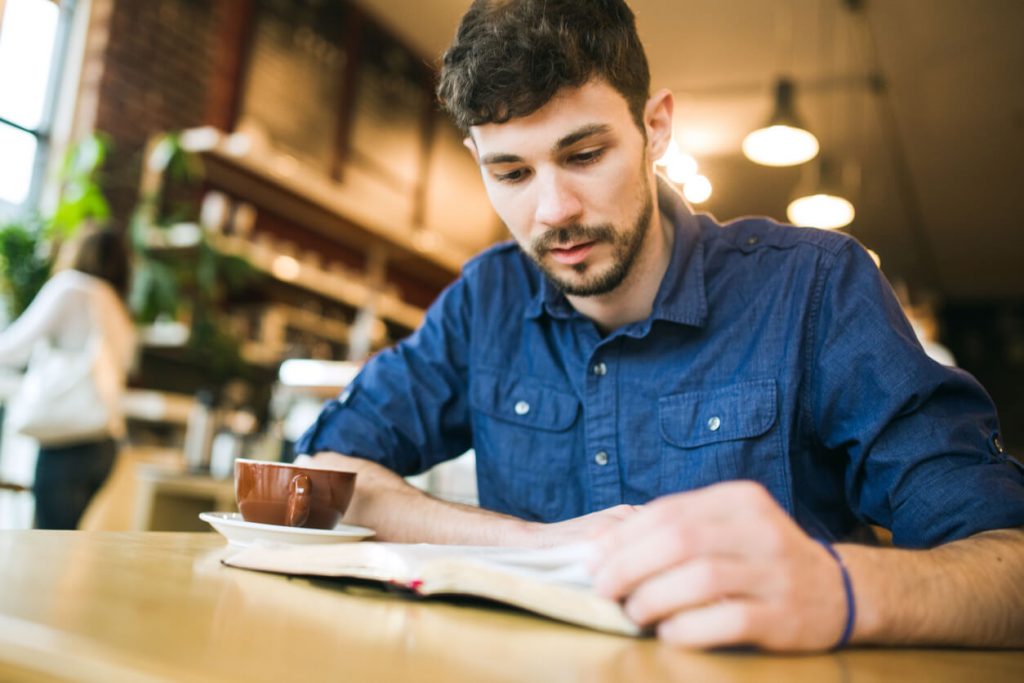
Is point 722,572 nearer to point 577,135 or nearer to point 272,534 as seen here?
point 272,534

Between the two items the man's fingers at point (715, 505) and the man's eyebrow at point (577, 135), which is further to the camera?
the man's eyebrow at point (577, 135)

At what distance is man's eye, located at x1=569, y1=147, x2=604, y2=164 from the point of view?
1.17 meters

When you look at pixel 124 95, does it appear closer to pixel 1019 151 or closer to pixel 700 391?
pixel 700 391

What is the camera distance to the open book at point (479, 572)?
0.56 meters

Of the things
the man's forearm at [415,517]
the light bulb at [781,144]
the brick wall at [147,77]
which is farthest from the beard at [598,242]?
the brick wall at [147,77]

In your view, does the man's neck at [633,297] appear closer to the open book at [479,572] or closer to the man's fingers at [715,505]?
the open book at [479,572]

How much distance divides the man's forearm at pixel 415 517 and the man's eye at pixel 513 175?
443 mm

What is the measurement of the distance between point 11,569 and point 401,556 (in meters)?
0.26

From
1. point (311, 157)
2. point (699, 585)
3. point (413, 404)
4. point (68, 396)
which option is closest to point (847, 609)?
point (699, 585)

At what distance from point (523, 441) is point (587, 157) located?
42cm

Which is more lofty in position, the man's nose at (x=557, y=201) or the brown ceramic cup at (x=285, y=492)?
the man's nose at (x=557, y=201)

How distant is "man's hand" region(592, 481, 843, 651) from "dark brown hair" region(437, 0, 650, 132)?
731 millimetres

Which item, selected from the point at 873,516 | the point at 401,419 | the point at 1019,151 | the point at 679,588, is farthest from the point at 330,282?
the point at 1019,151

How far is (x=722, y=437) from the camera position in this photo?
113cm
